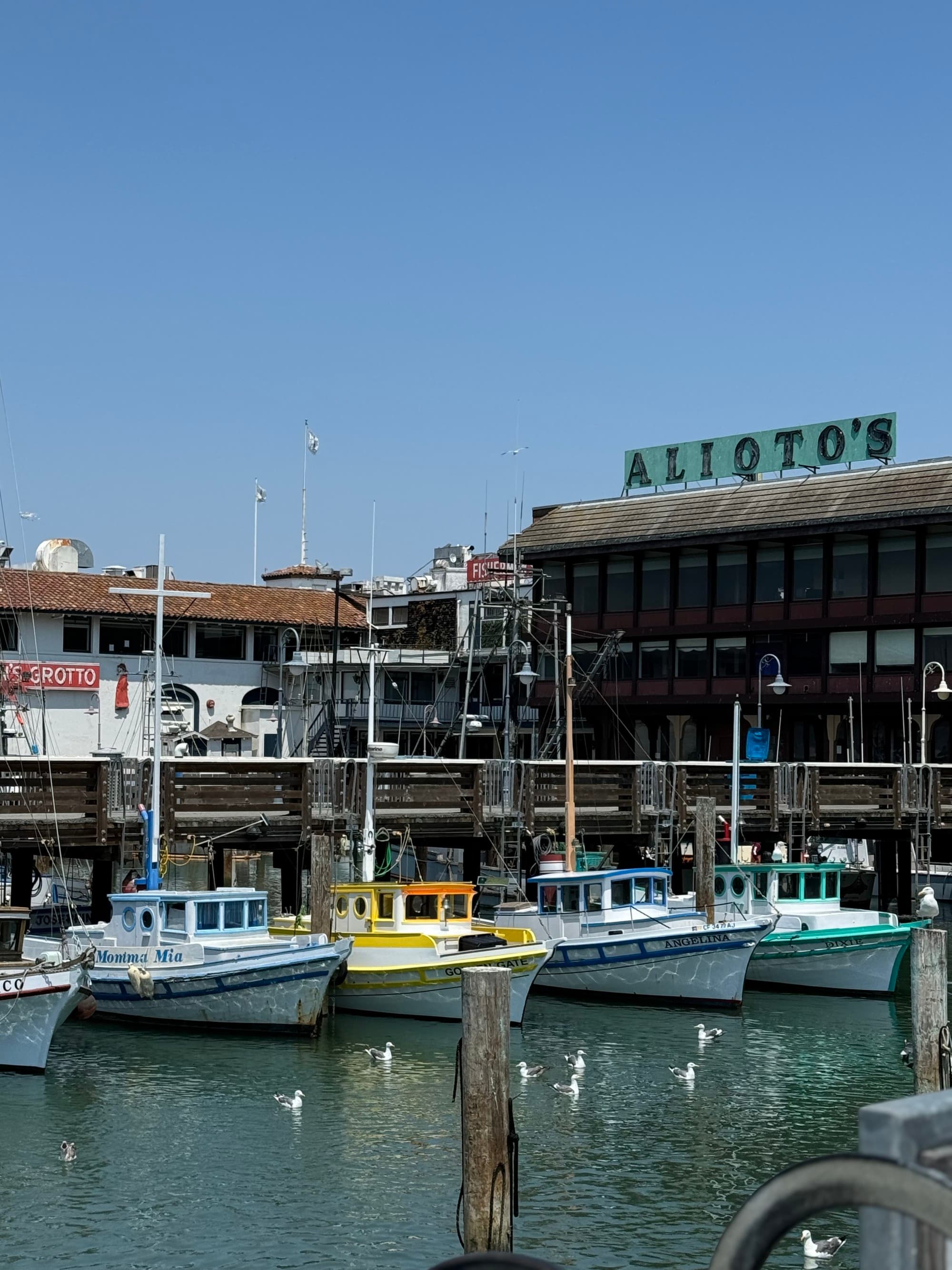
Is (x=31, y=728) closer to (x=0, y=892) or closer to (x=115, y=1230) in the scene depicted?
(x=0, y=892)

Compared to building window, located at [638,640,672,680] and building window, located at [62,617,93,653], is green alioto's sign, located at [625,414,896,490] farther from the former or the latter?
building window, located at [62,617,93,653]

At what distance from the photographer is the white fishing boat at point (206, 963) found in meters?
32.4

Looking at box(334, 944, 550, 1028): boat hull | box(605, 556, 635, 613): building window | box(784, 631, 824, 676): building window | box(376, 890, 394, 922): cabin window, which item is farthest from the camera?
box(605, 556, 635, 613): building window

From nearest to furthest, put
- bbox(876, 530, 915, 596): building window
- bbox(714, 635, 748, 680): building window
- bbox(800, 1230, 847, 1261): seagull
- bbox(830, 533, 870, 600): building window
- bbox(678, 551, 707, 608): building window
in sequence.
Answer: bbox(800, 1230, 847, 1261): seagull → bbox(876, 530, 915, 596): building window → bbox(830, 533, 870, 600): building window → bbox(714, 635, 748, 680): building window → bbox(678, 551, 707, 608): building window

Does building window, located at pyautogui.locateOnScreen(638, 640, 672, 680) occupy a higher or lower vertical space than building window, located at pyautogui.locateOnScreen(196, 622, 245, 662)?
lower

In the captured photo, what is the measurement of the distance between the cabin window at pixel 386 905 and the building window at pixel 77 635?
1554 inches

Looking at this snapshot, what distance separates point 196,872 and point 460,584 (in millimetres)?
21424

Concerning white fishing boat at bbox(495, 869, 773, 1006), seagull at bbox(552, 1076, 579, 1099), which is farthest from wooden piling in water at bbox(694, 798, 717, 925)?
seagull at bbox(552, 1076, 579, 1099)

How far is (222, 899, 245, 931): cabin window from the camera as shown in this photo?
112 ft

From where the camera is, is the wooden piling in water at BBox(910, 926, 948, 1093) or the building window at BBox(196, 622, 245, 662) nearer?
the wooden piling in water at BBox(910, 926, 948, 1093)

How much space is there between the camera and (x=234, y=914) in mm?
34406

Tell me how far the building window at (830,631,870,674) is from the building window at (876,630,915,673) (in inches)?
19.4

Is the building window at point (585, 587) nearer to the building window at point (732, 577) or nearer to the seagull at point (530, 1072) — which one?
the building window at point (732, 577)

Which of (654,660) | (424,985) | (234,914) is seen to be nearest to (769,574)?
(654,660)
